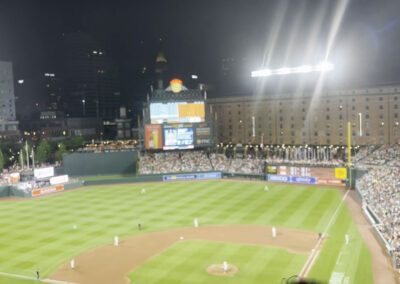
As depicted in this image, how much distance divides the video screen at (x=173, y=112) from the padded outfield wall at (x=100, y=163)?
803cm

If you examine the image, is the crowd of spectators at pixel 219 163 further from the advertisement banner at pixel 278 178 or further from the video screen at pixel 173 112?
the advertisement banner at pixel 278 178

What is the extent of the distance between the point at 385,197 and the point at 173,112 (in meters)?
39.9

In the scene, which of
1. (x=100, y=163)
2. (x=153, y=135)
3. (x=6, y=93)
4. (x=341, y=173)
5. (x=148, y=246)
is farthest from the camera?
(x=6, y=93)

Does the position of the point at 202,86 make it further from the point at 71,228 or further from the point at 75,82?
the point at 71,228

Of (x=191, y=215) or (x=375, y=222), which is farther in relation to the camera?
(x=191, y=215)

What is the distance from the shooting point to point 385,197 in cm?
3281

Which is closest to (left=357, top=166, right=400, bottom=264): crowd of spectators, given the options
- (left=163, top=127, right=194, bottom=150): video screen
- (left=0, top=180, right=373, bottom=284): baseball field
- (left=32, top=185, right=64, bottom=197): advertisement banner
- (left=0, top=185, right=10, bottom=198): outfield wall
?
(left=0, top=180, right=373, bottom=284): baseball field

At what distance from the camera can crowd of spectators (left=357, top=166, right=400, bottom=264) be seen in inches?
998

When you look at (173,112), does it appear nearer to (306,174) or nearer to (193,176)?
(193,176)

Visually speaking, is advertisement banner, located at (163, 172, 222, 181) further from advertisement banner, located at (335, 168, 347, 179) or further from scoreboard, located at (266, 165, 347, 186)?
advertisement banner, located at (335, 168, 347, 179)

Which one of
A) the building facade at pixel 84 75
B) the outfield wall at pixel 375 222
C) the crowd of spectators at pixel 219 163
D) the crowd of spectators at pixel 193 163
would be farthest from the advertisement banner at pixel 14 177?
the building facade at pixel 84 75

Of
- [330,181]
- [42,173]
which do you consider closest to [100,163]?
[42,173]

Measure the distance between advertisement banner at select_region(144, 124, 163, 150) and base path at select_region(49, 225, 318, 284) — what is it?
33477 mm

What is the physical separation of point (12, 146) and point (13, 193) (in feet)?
101
